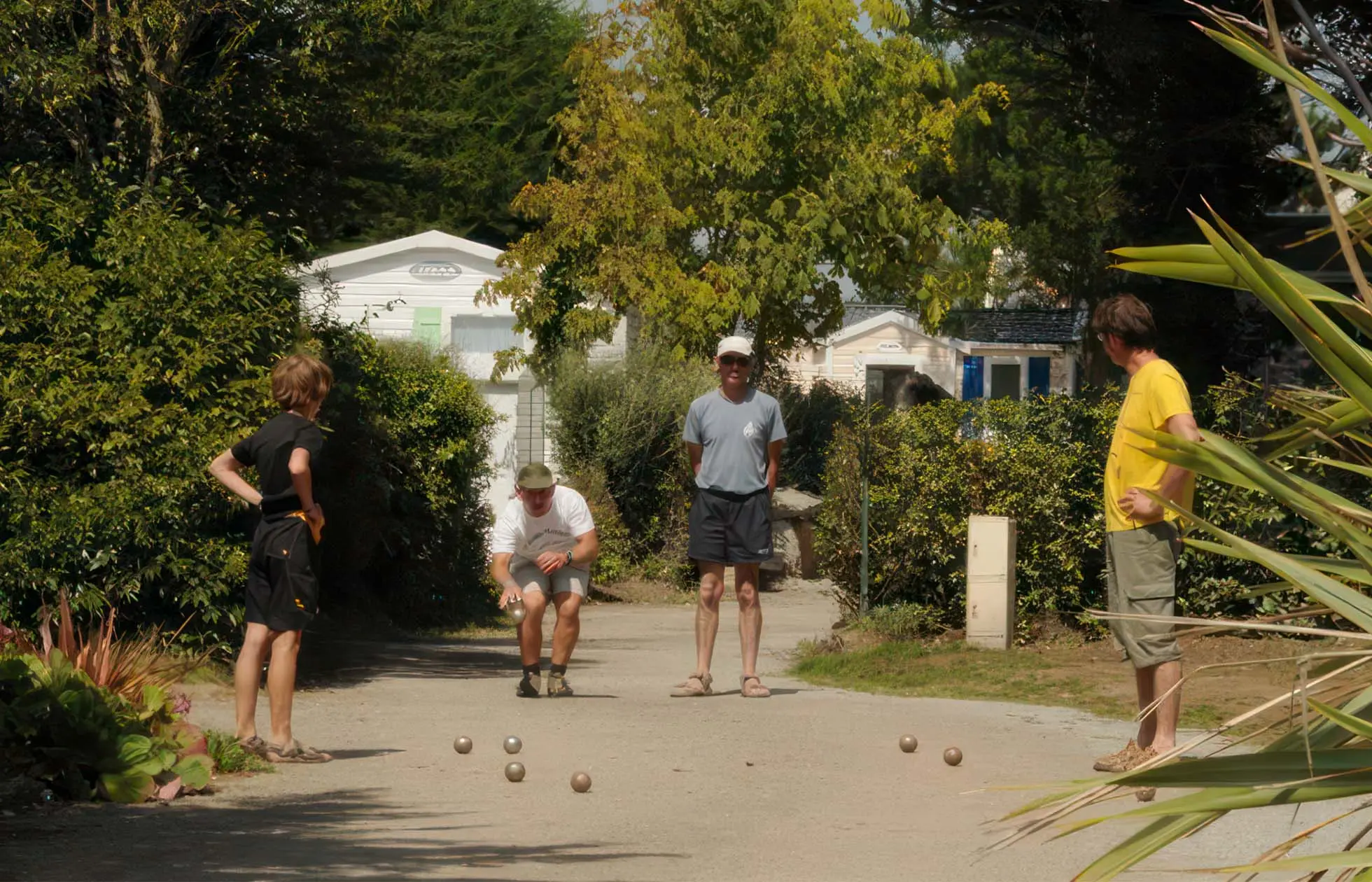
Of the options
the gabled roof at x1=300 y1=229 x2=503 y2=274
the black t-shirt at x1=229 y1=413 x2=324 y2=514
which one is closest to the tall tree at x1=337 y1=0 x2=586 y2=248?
the gabled roof at x1=300 y1=229 x2=503 y2=274

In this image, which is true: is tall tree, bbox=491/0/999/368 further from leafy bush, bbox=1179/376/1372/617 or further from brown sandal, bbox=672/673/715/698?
brown sandal, bbox=672/673/715/698

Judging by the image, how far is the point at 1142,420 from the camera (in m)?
7.43

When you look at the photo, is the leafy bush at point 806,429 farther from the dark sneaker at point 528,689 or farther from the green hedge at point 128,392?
the green hedge at point 128,392

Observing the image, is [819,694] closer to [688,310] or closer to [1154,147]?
[1154,147]

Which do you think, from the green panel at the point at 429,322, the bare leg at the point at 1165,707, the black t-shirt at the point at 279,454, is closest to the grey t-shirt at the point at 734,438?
the black t-shirt at the point at 279,454

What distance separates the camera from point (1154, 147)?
15.4 metres

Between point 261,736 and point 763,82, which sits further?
point 763,82

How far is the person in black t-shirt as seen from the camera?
7953 mm

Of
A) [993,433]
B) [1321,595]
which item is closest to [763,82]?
[993,433]

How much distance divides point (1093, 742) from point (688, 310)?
2115cm

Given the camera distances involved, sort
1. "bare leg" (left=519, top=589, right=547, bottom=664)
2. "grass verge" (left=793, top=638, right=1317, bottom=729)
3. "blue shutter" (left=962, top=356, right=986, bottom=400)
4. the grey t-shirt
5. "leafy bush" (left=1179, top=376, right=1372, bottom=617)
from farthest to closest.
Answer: "blue shutter" (left=962, top=356, right=986, bottom=400), "leafy bush" (left=1179, top=376, right=1372, bottom=617), the grey t-shirt, "bare leg" (left=519, top=589, right=547, bottom=664), "grass verge" (left=793, top=638, right=1317, bottom=729)

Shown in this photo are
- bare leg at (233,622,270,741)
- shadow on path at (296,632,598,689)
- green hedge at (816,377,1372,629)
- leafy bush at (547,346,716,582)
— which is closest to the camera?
bare leg at (233,622,270,741)

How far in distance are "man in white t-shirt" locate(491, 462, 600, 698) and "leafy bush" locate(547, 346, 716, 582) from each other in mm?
11040

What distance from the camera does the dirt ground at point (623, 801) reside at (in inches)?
230
